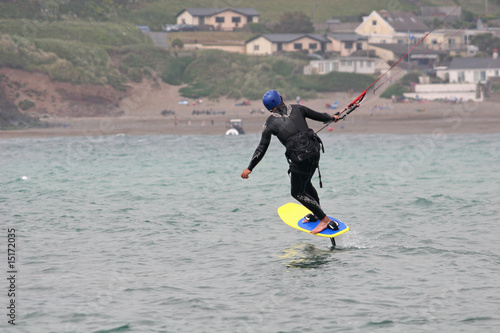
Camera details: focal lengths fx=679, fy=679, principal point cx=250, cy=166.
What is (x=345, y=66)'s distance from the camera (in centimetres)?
9425

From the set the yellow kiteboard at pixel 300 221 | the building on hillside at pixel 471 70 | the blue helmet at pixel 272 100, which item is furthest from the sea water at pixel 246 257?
the building on hillside at pixel 471 70

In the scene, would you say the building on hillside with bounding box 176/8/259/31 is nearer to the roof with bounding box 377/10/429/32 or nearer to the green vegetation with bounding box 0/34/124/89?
the roof with bounding box 377/10/429/32

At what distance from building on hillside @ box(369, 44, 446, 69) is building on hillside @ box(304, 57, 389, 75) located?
604 centimetres

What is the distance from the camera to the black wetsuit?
12.6 m

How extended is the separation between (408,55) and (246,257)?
92.1 meters

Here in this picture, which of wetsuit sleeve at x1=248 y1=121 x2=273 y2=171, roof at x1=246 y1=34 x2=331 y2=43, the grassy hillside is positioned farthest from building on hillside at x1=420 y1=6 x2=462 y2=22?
wetsuit sleeve at x1=248 y1=121 x2=273 y2=171

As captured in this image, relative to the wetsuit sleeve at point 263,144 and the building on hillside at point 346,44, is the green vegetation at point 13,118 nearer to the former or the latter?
the building on hillside at point 346,44

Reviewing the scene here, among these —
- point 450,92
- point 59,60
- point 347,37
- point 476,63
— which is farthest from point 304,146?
point 347,37

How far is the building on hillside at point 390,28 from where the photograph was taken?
113562 mm

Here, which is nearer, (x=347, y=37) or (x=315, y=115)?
(x=315, y=115)

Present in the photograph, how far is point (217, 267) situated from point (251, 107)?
6101cm

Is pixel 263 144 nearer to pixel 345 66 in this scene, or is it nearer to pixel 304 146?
pixel 304 146

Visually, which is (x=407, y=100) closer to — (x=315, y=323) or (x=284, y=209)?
(x=284, y=209)

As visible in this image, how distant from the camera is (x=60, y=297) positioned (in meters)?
11.1
